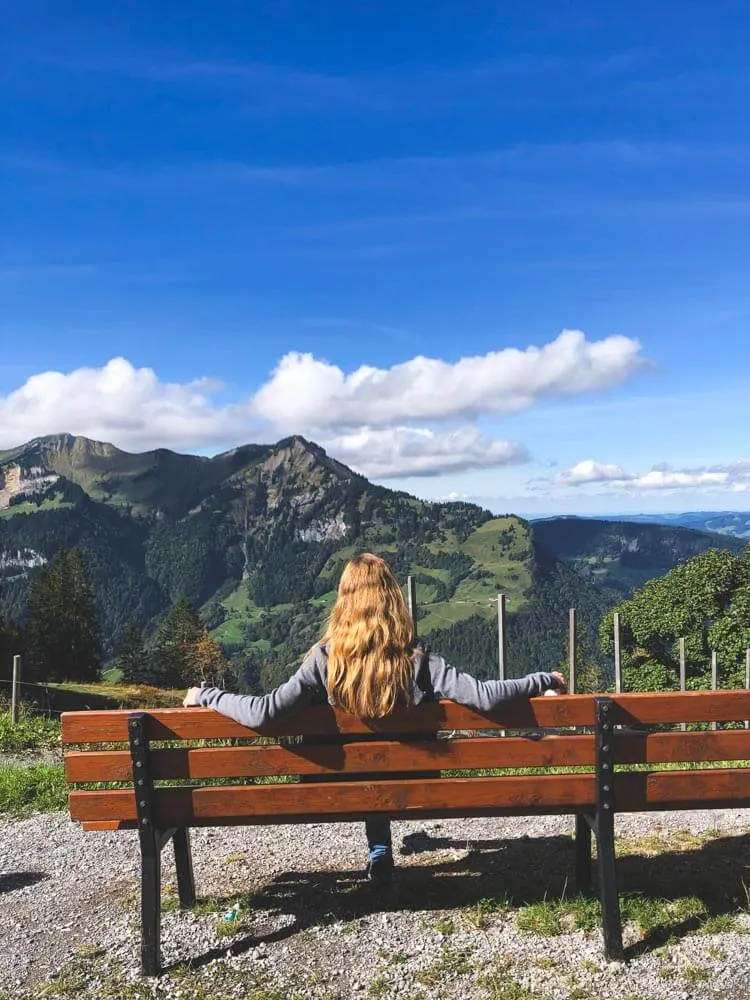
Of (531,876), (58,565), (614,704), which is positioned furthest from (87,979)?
(58,565)

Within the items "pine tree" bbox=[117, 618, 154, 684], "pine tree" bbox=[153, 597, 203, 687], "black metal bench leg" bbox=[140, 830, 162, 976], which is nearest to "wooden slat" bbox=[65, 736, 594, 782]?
"black metal bench leg" bbox=[140, 830, 162, 976]

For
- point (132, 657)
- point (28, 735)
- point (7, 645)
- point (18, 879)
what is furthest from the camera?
point (132, 657)

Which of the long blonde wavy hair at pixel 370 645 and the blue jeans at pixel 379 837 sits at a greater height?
the long blonde wavy hair at pixel 370 645

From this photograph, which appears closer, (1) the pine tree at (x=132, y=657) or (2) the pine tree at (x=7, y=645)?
(2) the pine tree at (x=7, y=645)

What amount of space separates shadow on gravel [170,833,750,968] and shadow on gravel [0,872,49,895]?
1.79 metres

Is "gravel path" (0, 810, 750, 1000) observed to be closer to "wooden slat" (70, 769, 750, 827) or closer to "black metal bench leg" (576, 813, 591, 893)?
"black metal bench leg" (576, 813, 591, 893)

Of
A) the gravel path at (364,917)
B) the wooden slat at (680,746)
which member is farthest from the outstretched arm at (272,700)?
the wooden slat at (680,746)

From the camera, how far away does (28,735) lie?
40.8 feet

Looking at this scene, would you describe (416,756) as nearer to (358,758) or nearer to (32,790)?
(358,758)

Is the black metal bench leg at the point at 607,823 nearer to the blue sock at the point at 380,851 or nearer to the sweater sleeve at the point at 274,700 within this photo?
the blue sock at the point at 380,851

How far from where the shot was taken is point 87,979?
5.06 meters

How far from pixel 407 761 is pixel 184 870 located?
2.09 metres

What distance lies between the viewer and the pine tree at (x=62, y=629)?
7462 centimetres

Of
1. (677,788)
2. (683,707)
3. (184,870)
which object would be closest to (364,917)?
(184,870)
